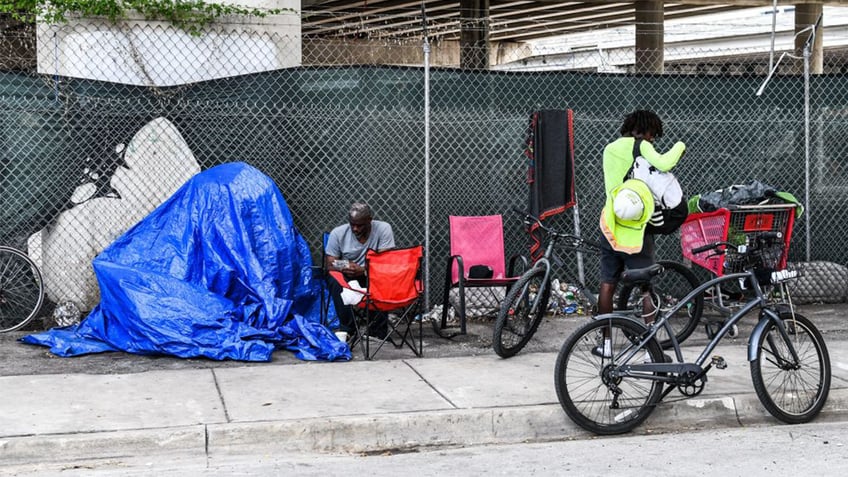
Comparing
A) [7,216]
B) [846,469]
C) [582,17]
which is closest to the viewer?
[846,469]

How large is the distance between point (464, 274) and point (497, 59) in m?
35.4

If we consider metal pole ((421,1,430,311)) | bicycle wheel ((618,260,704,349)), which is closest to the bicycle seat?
bicycle wheel ((618,260,704,349))

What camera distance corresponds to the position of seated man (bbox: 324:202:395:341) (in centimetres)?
798

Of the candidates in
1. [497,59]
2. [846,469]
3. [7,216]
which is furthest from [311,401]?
[497,59]

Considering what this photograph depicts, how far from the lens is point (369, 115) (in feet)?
30.1

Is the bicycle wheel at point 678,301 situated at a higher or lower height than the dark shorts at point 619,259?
lower

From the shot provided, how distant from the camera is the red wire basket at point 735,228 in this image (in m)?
8.09

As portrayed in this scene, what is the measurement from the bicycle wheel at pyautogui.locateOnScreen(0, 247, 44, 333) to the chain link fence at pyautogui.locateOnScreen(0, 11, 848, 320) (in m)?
0.16

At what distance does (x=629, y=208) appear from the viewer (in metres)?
7.11

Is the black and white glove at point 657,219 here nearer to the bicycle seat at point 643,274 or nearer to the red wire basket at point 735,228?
the red wire basket at point 735,228

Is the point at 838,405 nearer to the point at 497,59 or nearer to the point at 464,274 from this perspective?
the point at 464,274

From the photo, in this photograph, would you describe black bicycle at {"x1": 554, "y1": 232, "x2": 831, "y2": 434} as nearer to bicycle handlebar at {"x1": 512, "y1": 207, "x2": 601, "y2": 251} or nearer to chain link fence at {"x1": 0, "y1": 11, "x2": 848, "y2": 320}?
bicycle handlebar at {"x1": 512, "y1": 207, "x2": 601, "y2": 251}

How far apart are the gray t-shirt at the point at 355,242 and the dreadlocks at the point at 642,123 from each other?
2.16 metres

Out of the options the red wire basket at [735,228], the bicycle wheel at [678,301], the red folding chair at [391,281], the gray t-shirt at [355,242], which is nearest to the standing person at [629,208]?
the bicycle wheel at [678,301]
